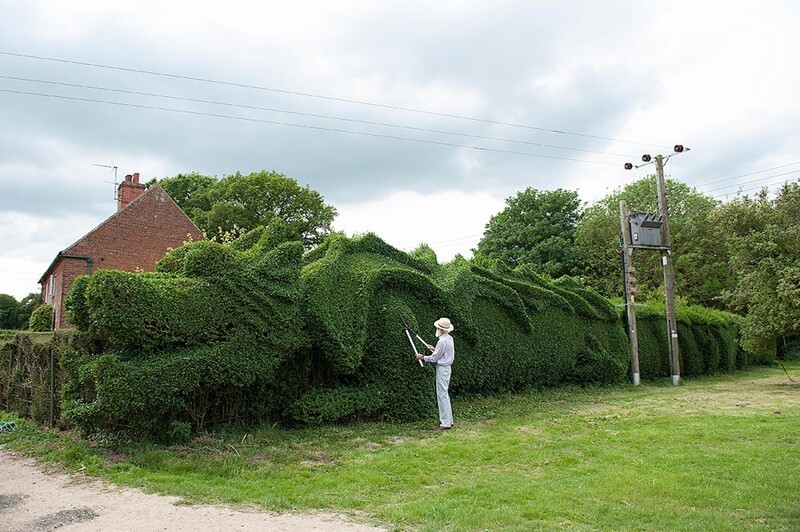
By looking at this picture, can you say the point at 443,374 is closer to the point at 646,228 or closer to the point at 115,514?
the point at 115,514

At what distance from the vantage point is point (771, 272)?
16.7 metres

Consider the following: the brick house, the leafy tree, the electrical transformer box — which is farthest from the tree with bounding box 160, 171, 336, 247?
the leafy tree

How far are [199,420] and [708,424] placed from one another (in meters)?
8.13

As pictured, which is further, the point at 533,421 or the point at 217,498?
the point at 533,421

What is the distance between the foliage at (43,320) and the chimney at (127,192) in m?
6.16

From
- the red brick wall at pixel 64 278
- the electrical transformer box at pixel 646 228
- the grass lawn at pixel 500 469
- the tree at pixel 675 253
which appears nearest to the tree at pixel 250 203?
the red brick wall at pixel 64 278

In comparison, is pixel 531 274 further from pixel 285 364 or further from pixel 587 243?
pixel 587 243

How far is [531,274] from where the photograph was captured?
594 inches

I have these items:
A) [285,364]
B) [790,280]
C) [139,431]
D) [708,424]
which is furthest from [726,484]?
[790,280]

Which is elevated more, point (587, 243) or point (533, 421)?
point (587, 243)

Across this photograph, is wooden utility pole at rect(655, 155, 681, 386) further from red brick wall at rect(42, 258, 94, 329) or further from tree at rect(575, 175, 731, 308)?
red brick wall at rect(42, 258, 94, 329)

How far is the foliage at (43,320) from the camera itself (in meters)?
24.9

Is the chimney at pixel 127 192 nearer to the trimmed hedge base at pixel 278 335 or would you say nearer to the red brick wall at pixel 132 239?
the red brick wall at pixel 132 239

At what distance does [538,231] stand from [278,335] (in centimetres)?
2785
